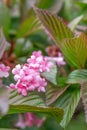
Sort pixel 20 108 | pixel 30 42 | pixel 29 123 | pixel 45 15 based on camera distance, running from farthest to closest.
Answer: pixel 30 42, pixel 29 123, pixel 45 15, pixel 20 108

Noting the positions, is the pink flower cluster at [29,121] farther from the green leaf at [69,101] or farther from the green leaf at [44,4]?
the green leaf at [44,4]

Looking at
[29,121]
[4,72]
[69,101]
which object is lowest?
[29,121]

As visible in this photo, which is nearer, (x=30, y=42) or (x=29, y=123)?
(x=29, y=123)

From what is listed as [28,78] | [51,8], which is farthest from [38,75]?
[51,8]

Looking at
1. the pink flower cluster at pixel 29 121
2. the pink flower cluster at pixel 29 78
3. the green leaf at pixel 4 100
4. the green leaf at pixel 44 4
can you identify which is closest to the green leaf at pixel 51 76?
the pink flower cluster at pixel 29 78

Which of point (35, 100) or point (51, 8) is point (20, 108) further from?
point (51, 8)

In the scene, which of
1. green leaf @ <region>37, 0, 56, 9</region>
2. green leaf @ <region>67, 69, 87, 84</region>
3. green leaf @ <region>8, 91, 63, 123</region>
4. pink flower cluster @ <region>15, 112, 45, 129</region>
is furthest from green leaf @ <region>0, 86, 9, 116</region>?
green leaf @ <region>37, 0, 56, 9</region>

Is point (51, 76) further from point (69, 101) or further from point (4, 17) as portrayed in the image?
point (4, 17)

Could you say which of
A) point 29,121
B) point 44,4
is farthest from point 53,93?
point 44,4
